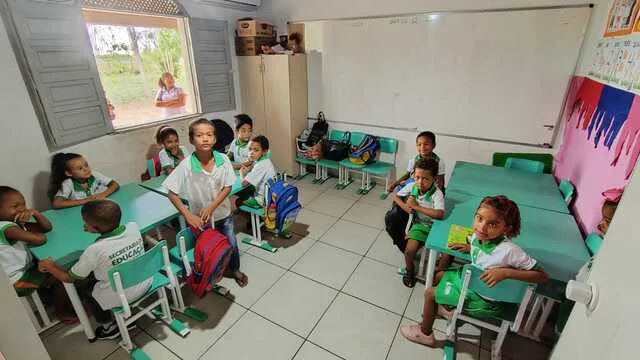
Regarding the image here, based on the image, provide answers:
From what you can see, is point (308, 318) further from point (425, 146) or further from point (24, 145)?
point (24, 145)

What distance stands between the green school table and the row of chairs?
227 centimetres

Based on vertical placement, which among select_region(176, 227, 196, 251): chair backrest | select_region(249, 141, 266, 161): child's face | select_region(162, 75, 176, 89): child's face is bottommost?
select_region(176, 227, 196, 251): chair backrest

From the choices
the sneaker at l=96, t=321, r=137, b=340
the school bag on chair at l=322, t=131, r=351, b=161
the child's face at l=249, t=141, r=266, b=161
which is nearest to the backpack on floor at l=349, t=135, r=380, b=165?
the school bag on chair at l=322, t=131, r=351, b=161

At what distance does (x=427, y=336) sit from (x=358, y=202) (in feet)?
6.55

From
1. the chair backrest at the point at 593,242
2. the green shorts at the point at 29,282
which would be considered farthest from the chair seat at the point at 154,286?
the chair backrest at the point at 593,242

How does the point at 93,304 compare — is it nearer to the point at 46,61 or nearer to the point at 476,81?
the point at 46,61

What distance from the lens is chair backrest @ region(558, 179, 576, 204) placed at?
2.25 m

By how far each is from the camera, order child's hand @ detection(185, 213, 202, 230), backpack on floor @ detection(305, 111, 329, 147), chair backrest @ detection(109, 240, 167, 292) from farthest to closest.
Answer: backpack on floor @ detection(305, 111, 329, 147)
child's hand @ detection(185, 213, 202, 230)
chair backrest @ detection(109, 240, 167, 292)

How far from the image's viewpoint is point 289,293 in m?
2.33

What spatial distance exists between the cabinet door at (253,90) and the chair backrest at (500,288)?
3519 millimetres

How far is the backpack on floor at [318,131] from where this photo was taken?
13.8ft

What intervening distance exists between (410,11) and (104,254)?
357 cm

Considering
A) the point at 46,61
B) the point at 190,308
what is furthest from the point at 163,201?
the point at 46,61

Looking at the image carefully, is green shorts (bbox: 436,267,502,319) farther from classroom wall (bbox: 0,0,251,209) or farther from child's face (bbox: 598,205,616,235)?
classroom wall (bbox: 0,0,251,209)
